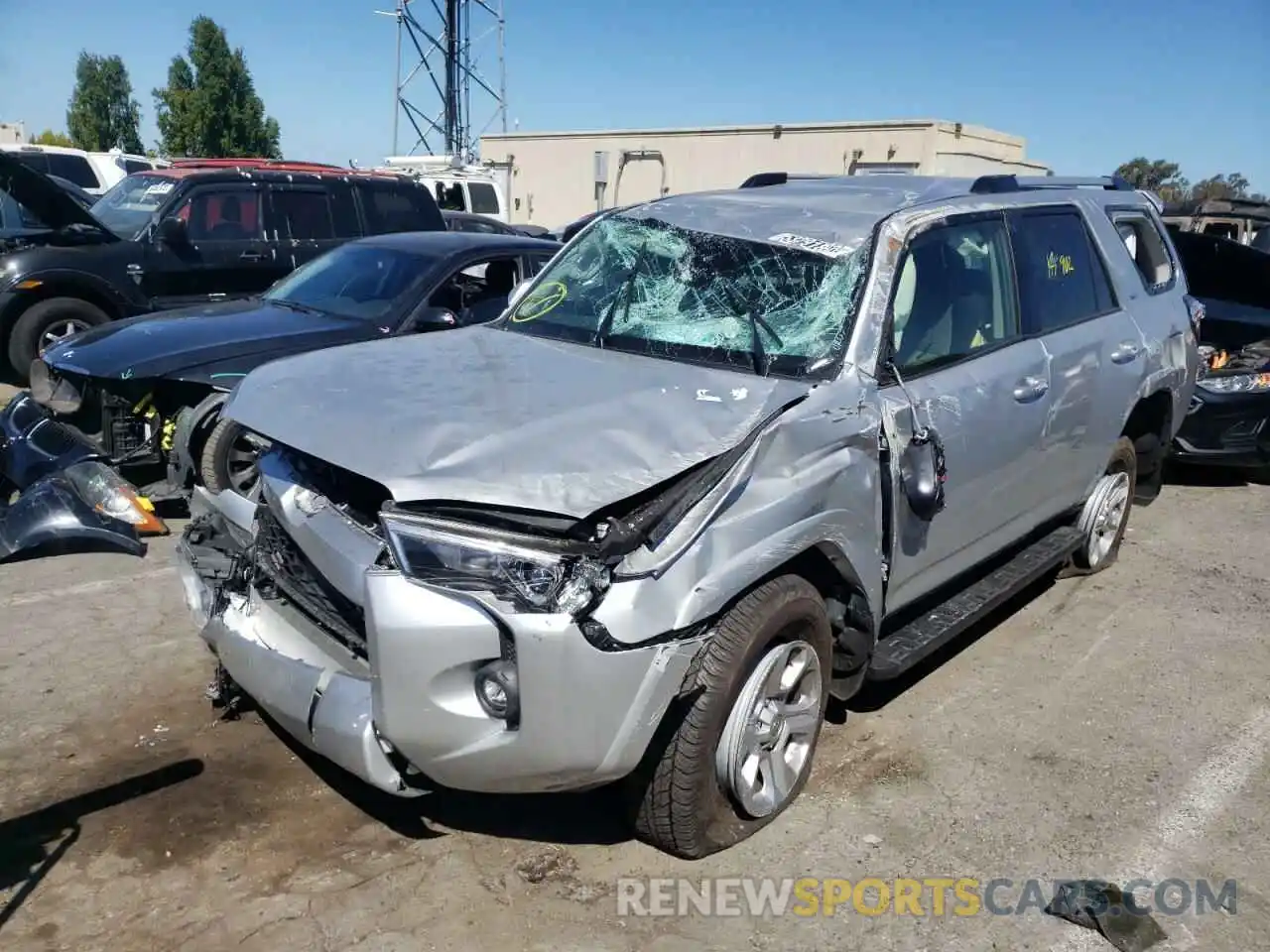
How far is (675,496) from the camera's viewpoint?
290 cm

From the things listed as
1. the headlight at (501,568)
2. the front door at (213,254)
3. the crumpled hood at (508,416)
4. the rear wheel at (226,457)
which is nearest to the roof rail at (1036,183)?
the crumpled hood at (508,416)

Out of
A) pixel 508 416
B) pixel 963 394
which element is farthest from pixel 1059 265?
pixel 508 416

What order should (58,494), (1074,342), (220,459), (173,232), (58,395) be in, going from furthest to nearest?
(173,232)
(58,395)
(220,459)
(58,494)
(1074,342)

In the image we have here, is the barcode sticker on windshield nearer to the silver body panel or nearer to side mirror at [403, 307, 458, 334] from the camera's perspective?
the silver body panel

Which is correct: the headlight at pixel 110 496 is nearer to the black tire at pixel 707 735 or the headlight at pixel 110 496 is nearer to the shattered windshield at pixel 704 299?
the shattered windshield at pixel 704 299

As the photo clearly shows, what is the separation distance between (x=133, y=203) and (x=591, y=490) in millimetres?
9482

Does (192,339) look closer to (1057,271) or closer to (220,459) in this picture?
(220,459)

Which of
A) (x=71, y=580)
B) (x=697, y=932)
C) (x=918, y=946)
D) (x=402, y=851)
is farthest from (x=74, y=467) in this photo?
(x=918, y=946)

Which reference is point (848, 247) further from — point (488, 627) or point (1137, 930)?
point (1137, 930)

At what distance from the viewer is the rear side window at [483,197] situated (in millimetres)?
21422

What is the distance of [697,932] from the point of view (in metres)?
2.89

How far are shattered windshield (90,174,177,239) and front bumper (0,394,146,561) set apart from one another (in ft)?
13.1

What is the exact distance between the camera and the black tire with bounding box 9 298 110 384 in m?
8.98

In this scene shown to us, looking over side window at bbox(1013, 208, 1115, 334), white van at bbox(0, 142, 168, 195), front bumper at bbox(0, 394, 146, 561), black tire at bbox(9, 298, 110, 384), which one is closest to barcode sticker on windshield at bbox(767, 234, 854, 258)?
side window at bbox(1013, 208, 1115, 334)
